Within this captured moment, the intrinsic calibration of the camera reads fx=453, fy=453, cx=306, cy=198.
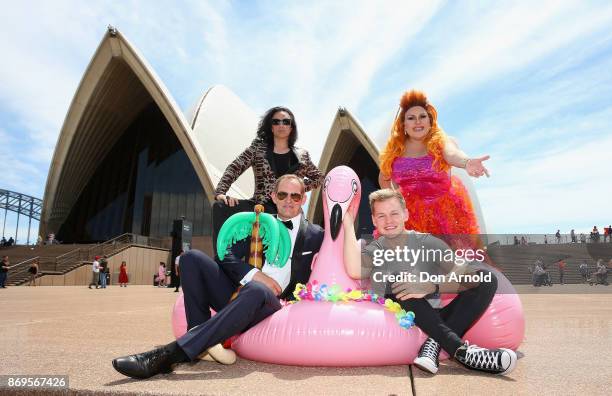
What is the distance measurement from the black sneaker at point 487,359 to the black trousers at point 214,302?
1.04m

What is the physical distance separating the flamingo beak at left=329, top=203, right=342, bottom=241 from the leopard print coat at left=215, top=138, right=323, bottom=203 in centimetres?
74

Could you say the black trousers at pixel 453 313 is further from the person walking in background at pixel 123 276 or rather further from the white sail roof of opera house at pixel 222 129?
the white sail roof of opera house at pixel 222 129

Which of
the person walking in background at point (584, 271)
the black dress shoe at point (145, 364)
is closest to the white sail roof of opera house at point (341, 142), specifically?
the person walking in background at point (584, 271)

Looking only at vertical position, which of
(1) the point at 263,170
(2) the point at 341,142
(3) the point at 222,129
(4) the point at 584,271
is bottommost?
(4) the point at 584,271

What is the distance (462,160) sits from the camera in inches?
127

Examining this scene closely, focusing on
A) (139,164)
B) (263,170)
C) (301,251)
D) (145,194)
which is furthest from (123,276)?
(301,251)

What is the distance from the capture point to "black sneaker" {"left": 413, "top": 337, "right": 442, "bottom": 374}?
7.59 feet

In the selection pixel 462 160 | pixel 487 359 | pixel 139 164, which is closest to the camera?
pixel 487 359

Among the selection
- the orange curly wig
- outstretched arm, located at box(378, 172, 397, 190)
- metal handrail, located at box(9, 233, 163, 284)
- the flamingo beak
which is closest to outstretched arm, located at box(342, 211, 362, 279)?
the flamingo beak

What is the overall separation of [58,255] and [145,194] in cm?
709

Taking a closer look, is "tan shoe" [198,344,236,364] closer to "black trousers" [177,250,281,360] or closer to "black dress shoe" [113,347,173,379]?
"black trousers" [177,250,281,360]

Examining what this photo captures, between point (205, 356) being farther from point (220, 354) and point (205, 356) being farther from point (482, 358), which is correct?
point (482, 358)

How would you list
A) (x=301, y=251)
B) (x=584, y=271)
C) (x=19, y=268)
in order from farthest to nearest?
(x=19, y=268) < (x=584, y=271) < (x=301, y=251)

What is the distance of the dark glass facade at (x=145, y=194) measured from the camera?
26.8 meters
